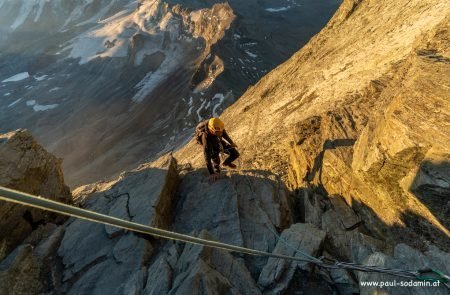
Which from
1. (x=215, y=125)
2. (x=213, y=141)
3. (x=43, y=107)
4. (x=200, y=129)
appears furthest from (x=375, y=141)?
(x=43, y=107)

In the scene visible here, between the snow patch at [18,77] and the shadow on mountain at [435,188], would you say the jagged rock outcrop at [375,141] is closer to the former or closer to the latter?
the shadow on mountain at [435,188]

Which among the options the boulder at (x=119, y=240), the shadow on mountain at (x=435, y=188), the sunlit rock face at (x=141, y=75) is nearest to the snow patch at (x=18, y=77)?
the sunlit rock face at (x=141, y=75)

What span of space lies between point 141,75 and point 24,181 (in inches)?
4186

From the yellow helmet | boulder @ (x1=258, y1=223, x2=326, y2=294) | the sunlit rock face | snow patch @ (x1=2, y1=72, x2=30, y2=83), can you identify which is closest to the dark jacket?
the yellow helmet

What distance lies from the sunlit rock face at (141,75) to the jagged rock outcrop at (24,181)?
3974cm

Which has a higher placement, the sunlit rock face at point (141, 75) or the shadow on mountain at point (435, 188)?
the shadow on mountain at point (435, 188)

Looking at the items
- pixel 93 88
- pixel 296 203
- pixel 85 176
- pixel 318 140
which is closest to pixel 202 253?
pixel 296 203

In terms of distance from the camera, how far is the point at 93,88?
124 metres

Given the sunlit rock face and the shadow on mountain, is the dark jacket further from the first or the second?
the sunlit rock face

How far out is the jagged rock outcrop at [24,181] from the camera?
11078mm

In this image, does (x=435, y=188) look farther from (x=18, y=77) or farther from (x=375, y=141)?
(x=18, y=77)

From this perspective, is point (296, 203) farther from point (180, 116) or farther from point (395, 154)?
point (180, 116)

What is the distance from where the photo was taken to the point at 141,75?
4510 inches

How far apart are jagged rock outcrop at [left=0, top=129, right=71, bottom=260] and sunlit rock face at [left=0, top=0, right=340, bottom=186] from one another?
130ft
